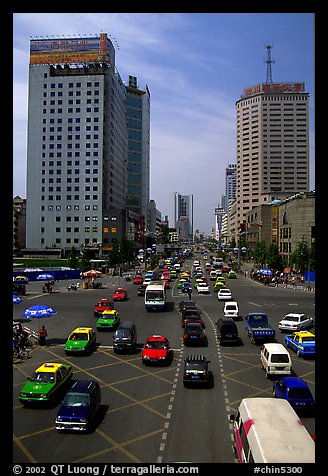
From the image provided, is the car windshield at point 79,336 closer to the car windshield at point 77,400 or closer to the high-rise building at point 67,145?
the car windshield at point 77,400

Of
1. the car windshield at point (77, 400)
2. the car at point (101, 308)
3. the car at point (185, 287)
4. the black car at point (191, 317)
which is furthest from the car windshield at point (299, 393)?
the car at point (185, 287)

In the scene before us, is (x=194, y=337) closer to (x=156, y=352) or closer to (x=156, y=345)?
(x=156, y=345)

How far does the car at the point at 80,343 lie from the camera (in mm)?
21859

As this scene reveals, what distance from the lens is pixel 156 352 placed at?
2047 cm

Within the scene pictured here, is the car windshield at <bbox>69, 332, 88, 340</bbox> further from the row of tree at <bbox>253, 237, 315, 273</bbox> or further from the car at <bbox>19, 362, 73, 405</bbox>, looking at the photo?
the row of tree at <bbox>253, 237, 315, 273</bbox>

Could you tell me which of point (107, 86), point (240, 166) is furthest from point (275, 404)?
point (240, 166)

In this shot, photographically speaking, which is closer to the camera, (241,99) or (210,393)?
(210,393)

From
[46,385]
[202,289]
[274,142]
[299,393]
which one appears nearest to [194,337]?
[299,393]

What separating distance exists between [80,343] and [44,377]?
6408 millimetres

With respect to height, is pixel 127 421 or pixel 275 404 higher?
pixel 275 404

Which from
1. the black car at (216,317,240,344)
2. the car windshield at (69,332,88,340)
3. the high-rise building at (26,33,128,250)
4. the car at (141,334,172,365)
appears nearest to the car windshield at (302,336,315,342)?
the black car at (216,317,240,344)
